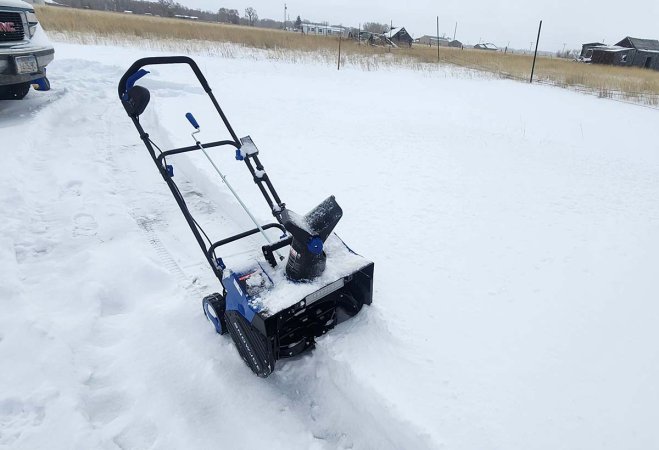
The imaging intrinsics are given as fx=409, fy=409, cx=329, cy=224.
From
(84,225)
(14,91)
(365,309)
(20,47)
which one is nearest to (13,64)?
(20,47)

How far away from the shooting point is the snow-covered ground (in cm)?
192

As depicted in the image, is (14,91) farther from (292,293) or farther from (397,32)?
(397,32)

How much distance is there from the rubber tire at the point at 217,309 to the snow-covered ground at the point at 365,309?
8 cm

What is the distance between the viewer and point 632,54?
34906 millimetres

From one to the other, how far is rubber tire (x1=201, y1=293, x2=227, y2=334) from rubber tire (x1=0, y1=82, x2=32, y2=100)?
5681mm

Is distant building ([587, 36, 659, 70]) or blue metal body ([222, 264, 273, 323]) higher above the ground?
distant building ([587, 36, 659, 70])

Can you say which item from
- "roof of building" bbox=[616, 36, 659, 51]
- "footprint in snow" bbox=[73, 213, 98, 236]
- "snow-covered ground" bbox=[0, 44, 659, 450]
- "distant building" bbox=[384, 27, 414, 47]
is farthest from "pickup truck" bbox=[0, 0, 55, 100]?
"roof of building" bbox=[616, 36, 659, 51]

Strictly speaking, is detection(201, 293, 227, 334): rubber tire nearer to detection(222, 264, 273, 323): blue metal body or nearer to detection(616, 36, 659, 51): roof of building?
detection(222, 264, 273, 323): blue metal body

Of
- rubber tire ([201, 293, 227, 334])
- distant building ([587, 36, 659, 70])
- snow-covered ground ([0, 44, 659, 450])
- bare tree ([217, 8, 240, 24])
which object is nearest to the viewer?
snow-covered ground ([0, 44, 659, 450])

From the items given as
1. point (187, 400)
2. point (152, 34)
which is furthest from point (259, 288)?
point (152, 34)

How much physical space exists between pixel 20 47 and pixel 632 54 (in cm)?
4383

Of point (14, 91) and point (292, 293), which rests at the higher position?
point (14, 91)

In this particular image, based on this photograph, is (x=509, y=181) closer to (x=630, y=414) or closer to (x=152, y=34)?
(x=630, y=414)

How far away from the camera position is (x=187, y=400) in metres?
2.08
